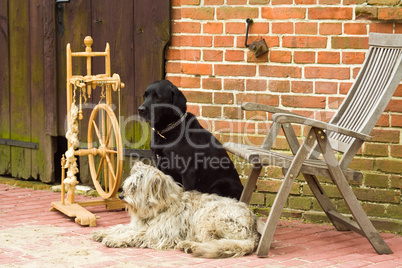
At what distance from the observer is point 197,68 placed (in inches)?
215

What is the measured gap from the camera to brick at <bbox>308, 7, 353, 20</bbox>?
484cm

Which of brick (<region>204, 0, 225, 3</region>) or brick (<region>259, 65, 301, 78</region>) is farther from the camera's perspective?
brick (<region>204, 0, 225, 3</region>)

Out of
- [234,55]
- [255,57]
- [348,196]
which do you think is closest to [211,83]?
[234,55]

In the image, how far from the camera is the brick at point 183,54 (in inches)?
215

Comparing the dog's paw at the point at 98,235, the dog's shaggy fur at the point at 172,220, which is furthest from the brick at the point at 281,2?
the dog's paw at the point at 98,235

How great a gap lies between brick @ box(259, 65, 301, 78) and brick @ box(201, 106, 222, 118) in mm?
507

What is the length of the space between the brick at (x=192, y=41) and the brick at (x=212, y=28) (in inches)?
2.3

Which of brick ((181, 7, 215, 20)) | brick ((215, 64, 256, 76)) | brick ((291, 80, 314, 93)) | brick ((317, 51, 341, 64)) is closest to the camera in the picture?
brick ((317, 51, 341, 64))

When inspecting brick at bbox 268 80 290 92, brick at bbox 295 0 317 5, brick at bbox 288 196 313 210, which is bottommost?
brick at bbox 288 196 313 210

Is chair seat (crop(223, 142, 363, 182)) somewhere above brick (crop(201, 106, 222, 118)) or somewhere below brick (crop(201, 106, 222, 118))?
below

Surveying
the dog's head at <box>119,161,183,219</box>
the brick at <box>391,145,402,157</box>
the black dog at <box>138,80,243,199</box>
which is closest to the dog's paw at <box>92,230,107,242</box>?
the dog's head at <box>119,161,183,219</box>

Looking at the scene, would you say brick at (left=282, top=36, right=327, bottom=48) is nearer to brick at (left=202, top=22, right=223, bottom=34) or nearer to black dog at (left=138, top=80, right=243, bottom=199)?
brick at (left=202, top=22, right=223, bottom=34)

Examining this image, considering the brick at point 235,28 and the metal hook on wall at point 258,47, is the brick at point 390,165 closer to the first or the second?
the metal hook on wall at point 258,47

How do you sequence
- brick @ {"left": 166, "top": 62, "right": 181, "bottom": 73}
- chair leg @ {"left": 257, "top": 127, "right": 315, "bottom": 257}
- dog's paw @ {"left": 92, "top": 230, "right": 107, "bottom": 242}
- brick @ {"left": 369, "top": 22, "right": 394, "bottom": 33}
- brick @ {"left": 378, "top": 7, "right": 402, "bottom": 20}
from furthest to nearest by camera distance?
brick @ {"left": 166, "top": 62, "right": 181, "bottom": 73} → brick @ {"left": 369, "top": 22, "right": 394, "bottom": 33} → brick @ {"left": 378, "top": 7, "right": 402, "bottom": 20} → dog's paw @ {"left": 92, "top": 230, "right": 107, "bottom": 242} → chair leg @ {"left": 257, "top": 127, "right": 315, "bottom": 257}
